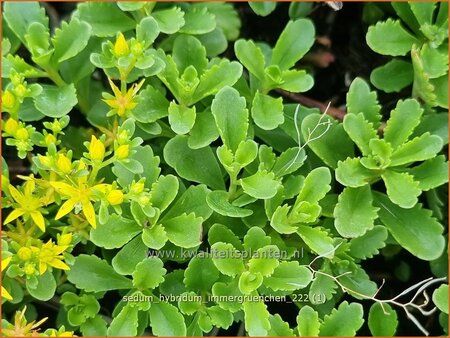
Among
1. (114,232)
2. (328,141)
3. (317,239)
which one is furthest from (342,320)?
(114,232)

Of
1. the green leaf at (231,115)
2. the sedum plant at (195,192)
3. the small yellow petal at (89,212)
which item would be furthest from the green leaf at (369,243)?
the small yellow petal at (89,212)

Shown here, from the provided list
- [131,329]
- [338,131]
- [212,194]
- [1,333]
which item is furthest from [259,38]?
[1,333]

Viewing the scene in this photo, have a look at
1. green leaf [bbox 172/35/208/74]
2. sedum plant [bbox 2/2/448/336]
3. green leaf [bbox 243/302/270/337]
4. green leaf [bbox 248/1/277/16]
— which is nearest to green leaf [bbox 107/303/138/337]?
sedum plant [bbox 2/2/448/336]

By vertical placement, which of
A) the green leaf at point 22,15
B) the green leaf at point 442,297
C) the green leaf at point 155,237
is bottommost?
the green leaf at point 442,297

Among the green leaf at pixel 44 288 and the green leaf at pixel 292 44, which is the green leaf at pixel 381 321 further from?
the green leaf at pixel 44 288

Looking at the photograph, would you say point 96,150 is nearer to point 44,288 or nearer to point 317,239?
point 44,288

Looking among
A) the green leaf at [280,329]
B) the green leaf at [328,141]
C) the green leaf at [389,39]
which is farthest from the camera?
the green leaf at [389,39]

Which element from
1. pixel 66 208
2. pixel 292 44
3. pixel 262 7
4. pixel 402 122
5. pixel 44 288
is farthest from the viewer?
pixel 262 7
